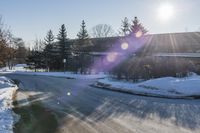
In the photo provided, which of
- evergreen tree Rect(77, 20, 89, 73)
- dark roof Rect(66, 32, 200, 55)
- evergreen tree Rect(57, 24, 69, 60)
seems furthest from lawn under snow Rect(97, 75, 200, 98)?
evergreen tree Rect(57, 24, 69, 60)

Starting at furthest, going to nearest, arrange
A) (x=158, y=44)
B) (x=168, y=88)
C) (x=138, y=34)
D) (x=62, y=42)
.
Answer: (x=62, y=42) → (x=138, y=34) → (x=158, y=44) → (x=168, y=88)

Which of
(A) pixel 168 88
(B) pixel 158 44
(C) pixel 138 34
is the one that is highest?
(C) pixel 138 34

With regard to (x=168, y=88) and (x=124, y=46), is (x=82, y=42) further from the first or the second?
(x=168, y=88)

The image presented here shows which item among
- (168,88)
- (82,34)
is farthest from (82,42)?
(168,88)

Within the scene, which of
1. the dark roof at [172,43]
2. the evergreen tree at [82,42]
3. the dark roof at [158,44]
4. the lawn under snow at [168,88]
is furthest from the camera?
the evergreen tree at [82,42]

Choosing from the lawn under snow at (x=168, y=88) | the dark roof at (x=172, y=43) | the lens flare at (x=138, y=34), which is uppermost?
the lens flare at (x=138, y=34)

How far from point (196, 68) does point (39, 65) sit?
4344cm

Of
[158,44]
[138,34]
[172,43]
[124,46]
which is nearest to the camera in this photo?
[172,43]

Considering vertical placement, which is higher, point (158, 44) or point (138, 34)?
point (138, 34)

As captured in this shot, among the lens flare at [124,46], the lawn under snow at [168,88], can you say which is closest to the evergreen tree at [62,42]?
the lens flare at [124,46]

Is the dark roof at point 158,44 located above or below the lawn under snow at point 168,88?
above

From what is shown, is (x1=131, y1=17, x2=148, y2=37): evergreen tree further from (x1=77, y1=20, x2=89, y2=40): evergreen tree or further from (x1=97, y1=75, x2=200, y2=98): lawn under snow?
(x1=97, y1=75, x2=200, y2=98): lawn under snow

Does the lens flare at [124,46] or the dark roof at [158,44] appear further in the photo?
the lens flare at [124,46]

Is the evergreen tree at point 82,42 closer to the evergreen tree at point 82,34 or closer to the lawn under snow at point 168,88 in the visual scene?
the evergreen tree at point 82,34
